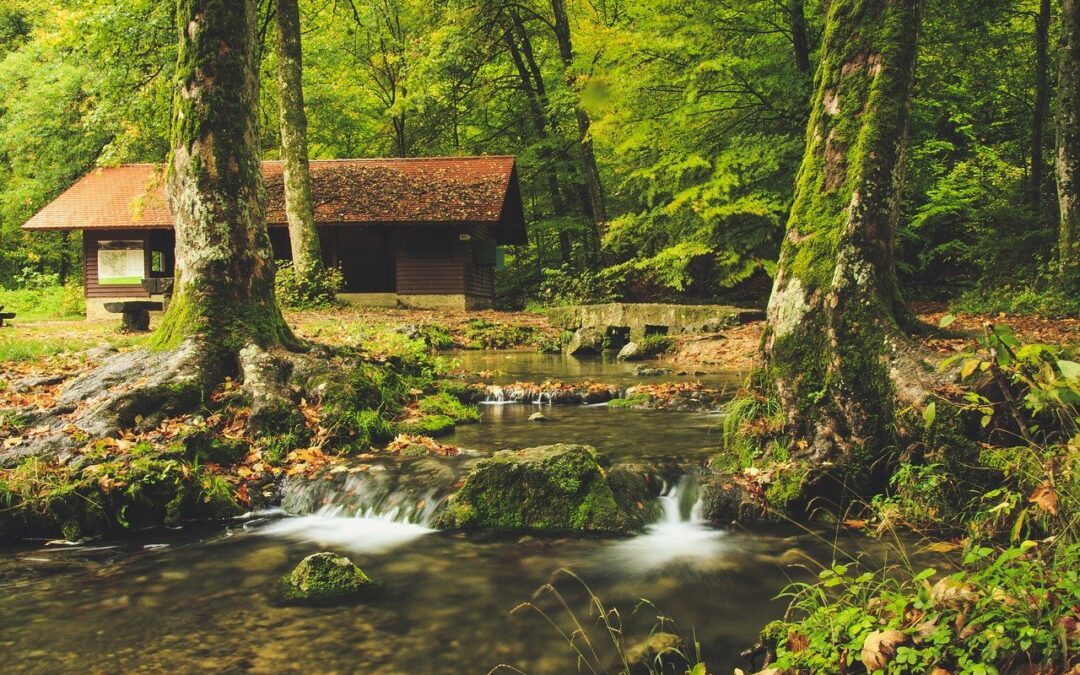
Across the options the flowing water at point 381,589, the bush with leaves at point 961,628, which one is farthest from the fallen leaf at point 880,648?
the flowing water at point 381,589

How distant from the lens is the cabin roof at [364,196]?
23.0 metres

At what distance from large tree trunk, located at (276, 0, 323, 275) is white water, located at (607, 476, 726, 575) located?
1614cm

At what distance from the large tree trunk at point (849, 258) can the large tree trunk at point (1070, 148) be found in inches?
383

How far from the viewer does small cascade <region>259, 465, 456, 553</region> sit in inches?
187

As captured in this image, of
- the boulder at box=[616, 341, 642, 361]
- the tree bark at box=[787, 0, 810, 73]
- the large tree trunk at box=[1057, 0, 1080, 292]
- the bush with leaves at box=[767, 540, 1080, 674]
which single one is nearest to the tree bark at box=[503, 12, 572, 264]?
the tree bark at box=[787, 0, 810, 73]

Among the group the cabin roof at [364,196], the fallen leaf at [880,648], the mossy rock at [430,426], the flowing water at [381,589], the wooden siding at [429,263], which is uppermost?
the cabin roof at [364,196]

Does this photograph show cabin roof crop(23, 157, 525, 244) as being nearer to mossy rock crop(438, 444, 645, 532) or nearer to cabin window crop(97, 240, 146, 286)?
cabin window crop(97, 240, 146, 286)

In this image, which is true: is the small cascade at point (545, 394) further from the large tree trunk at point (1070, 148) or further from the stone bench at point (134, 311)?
the stone bench at point (134, 311)

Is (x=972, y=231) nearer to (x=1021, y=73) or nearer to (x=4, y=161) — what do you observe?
(x=1021, y=73)

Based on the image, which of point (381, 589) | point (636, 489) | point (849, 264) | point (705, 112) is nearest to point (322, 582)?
point (381, 589)

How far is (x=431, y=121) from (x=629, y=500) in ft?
76.1

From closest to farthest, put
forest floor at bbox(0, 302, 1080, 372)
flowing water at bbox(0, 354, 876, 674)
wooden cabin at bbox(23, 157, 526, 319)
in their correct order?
flowing water at bbox(0, 354, 876, 674) < forest floor at bbox(0, 302, 1080, 372) < wooden cabin at bbox(23, 157, 526, 319)

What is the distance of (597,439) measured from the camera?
6.73 metres

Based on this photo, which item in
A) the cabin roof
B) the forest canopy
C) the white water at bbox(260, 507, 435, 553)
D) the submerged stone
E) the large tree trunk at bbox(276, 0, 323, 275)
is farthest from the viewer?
the cabin roof
